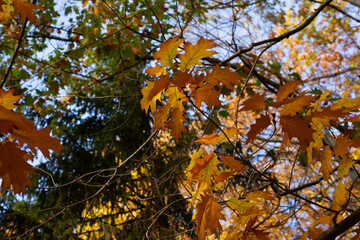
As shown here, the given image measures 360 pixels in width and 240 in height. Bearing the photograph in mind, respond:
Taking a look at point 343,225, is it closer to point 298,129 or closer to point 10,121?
point 298,129

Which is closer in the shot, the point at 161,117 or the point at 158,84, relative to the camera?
the point at 158,84

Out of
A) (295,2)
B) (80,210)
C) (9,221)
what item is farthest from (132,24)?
(295,2)

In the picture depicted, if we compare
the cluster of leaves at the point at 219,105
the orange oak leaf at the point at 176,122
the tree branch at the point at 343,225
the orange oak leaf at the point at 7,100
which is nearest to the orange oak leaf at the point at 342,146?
the cluster of leaves at the point at 219,105

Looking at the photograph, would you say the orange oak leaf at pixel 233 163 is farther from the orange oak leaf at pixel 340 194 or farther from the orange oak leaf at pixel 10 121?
the orange oak leaf at pixel 10 121

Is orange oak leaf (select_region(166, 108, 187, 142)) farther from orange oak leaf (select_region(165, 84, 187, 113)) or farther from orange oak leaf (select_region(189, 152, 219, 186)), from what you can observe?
orange oak leaf (select_region(189, 152, 219, 186))

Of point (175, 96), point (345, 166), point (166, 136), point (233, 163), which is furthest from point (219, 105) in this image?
point (166, 136)

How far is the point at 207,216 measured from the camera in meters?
1.14

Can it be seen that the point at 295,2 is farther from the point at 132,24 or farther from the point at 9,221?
the point at 9,221

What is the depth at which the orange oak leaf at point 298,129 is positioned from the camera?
0.92 m

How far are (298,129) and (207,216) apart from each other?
49 centimetres

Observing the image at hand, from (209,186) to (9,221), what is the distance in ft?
15.7

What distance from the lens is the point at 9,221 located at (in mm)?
4742

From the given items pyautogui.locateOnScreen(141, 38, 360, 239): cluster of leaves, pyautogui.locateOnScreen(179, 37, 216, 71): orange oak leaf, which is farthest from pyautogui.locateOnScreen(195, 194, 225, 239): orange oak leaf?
pyautogui.locateOnScreen(179, 37, 216, 71): orange oak leaf

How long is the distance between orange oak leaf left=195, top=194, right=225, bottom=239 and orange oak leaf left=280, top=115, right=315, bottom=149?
1.35 ft
